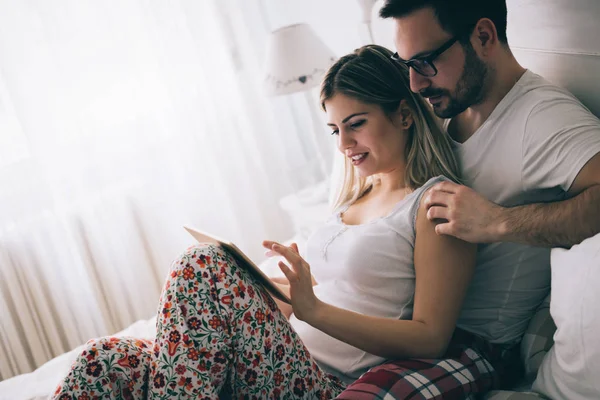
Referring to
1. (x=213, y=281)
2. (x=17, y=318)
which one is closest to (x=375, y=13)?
(x=213, y=281)

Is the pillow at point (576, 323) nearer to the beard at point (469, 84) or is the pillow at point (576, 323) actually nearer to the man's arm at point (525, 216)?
the man's arm at point (525, 216)

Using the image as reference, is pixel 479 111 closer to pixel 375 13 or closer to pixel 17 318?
pixel 375 13

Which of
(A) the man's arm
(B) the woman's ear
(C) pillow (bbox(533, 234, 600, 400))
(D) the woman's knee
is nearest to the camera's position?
(C) pillow (bbox(533, 234, 600, 400))

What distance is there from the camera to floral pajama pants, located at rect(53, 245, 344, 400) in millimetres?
1109

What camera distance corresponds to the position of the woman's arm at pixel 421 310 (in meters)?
1.21

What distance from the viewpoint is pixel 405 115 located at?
4.71 feet

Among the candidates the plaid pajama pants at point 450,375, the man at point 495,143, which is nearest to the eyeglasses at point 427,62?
the man at point 495,143

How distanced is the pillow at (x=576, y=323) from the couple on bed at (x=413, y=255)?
0.26 feet

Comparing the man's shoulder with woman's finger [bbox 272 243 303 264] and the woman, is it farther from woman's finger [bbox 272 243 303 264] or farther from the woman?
woman's finger [bbox 272 243 303 264]

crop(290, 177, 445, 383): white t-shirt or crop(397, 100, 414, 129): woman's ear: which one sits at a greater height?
crop(397, 100, 414, 129): woman's ear

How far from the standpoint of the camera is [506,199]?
1.26 meters

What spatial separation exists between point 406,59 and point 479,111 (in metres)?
0.21

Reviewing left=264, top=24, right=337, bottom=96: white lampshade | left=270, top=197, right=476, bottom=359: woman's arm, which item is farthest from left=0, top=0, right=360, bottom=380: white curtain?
left=270, top=197, right=476, bottom=359: woman's arm

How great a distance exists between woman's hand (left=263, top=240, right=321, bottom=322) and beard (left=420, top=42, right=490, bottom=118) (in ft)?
1.68
